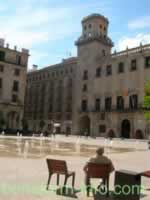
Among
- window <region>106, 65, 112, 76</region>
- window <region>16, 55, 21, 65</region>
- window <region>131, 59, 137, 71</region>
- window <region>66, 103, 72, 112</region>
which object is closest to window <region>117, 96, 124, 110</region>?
window <region>106, 65, 112, 76</region>

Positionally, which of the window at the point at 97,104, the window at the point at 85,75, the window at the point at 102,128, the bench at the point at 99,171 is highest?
the window at the point at 85,75

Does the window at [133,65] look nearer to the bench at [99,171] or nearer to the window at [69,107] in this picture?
the window at [69,107]

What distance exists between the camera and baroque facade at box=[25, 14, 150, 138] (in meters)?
58.1

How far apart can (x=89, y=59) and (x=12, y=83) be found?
17476mm

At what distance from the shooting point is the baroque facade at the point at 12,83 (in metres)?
66.4

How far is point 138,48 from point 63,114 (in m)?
24.5

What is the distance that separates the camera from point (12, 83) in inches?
2689

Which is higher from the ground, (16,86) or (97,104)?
(16,86)

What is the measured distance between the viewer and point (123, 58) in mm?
61281

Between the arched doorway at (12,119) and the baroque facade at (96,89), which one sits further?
the arched doorway at (12,119)

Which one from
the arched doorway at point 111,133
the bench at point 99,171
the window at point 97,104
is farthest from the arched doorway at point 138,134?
the bench at point 99,171

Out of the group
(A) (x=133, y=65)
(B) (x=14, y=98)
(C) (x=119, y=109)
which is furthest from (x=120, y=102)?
(B) (x=14, y=98)

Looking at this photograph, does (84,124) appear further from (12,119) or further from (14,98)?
(14,98)

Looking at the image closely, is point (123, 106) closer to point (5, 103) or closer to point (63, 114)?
point (63, 114)
